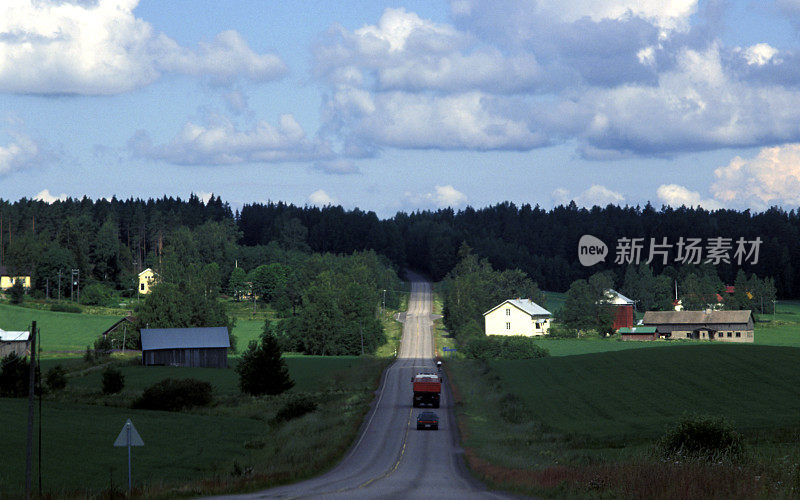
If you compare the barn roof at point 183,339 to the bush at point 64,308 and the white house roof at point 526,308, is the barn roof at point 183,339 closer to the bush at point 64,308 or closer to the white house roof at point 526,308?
the bush at point 64,308

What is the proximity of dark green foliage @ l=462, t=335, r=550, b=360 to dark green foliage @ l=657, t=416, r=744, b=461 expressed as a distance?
3567 inches

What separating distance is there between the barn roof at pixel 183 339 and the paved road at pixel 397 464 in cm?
4175

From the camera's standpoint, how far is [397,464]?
141 ft

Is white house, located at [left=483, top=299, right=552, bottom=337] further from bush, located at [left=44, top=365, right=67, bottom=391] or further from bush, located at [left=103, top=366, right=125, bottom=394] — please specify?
bush, located at [left=44, top=365, right=67, bottom=391]

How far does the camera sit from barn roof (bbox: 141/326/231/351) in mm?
112500

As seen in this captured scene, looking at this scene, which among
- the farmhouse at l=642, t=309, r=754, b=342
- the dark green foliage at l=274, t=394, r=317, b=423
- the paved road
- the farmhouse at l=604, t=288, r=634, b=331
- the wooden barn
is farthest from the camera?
the farmhouse at l=604, t=288, r=634, b=331

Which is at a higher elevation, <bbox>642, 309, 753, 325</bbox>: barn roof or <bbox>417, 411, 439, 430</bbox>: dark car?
<bbox>642, 309, 753, 325</bbox>: barn roof

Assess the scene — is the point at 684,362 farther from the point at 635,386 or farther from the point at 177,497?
the point at 177,497

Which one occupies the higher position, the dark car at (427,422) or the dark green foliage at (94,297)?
the dark green foliage at (94,297)

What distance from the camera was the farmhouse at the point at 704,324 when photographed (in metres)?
160

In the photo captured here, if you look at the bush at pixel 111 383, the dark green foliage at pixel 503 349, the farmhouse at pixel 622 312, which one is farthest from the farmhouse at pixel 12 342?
the farmhouse at pixel 622 312

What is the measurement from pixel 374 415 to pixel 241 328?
10471 cm

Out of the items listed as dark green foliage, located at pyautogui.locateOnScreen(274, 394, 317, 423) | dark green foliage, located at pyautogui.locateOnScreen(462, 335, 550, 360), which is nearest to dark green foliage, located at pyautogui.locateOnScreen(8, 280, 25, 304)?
dark green foliage, located at pyautogui.locateOnScreen(462, 335, 550, 360)

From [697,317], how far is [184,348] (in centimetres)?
10395
